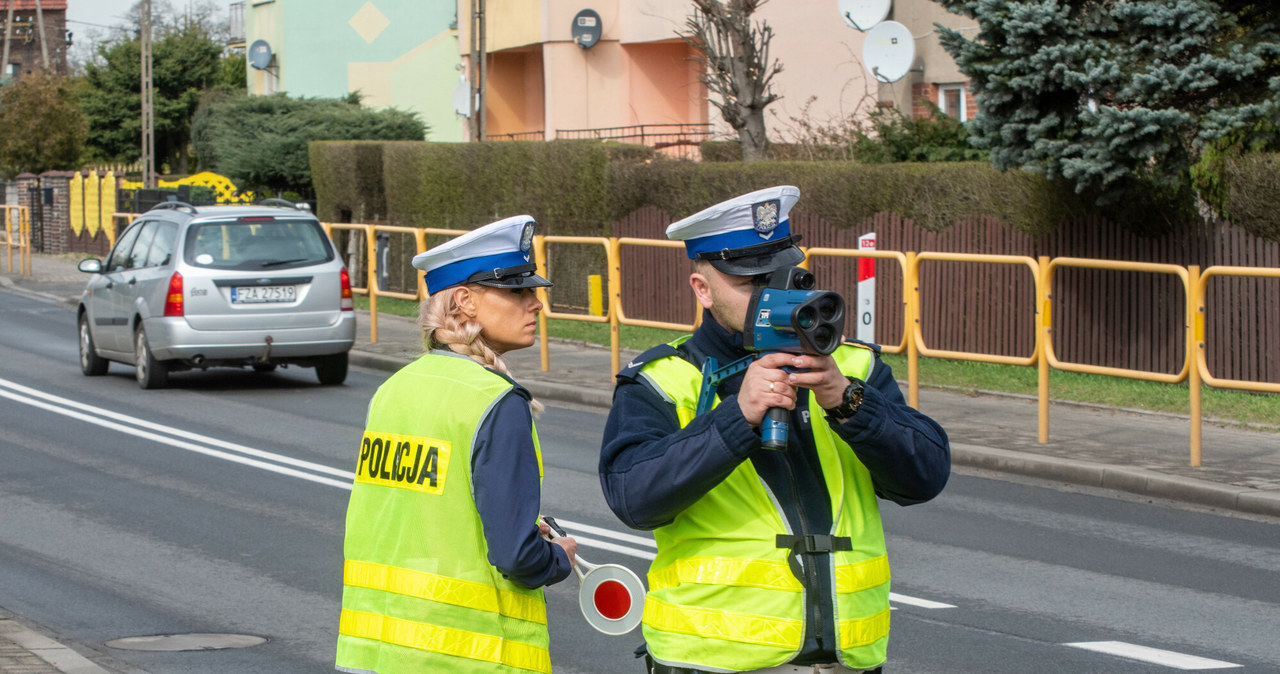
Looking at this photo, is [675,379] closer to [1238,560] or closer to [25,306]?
[1238,560]

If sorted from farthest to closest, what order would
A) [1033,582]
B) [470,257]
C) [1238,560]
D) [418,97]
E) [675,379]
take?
[418,97]
[1238,560]
[1033,582]
[470,257]
[675,379]

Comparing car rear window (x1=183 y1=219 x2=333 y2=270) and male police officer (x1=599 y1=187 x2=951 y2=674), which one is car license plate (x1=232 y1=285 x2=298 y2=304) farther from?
male police officer (x1=599 y1=187 x2=951 y2=674)

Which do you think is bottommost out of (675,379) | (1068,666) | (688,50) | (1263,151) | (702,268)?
(1068,666)

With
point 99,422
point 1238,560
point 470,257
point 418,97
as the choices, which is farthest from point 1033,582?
point 418,97

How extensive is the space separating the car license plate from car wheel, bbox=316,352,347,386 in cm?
96

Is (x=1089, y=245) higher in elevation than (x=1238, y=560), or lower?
higher

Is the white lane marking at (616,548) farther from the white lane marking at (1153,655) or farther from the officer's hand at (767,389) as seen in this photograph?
the officer's hand at (767,389)

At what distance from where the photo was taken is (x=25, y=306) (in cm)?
2475

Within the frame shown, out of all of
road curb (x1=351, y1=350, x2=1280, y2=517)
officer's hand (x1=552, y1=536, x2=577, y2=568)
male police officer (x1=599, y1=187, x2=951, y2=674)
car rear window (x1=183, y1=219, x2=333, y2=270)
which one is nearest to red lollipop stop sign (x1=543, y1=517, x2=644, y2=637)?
officer's hand (x1=552, y1=536, x2=577, y2=568)

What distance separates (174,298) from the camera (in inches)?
539

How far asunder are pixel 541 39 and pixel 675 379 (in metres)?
35.6

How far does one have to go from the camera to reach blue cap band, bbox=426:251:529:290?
135 inches

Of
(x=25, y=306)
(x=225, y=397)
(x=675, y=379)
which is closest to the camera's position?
(x=675, y=379)

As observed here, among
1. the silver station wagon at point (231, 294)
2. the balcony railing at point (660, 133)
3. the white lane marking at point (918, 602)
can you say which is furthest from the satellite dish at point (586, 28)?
the white lane marking at point (918, 602)
